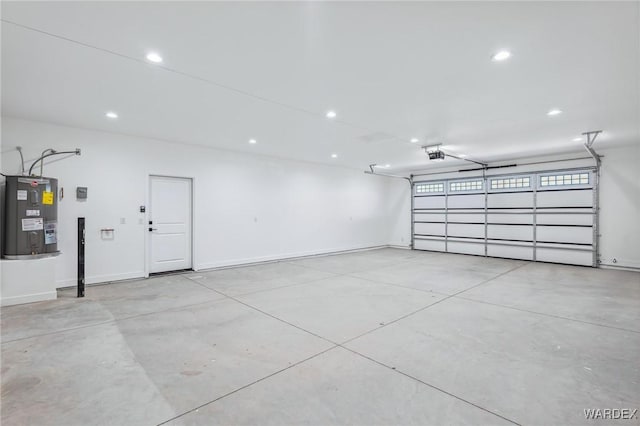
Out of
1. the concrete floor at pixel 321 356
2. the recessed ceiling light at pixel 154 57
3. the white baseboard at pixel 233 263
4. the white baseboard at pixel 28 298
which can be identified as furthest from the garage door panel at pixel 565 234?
the white baseboard at pixel 28 298

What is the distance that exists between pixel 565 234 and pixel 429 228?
362 centimetres

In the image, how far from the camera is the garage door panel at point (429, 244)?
9.80 m

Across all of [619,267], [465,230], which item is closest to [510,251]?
[465,230]

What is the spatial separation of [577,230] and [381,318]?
6641 millimetres

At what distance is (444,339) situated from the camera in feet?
9.81

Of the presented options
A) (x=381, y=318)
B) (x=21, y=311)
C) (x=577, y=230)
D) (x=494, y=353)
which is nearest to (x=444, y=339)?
(x=494, y=353)

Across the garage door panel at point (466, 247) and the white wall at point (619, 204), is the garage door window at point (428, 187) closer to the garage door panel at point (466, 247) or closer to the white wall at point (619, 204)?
the garage door panel at point (466, 247)

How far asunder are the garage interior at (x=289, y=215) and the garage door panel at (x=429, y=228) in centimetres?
205

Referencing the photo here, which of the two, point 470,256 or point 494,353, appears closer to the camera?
point 494,353

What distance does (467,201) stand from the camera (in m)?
9.19

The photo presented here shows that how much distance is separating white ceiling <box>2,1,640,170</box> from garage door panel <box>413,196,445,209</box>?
4532mm

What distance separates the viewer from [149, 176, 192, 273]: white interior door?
19.6 feet

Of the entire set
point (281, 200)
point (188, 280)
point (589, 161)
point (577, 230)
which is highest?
point (589, 161)

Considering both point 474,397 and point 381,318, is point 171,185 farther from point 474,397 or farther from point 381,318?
point 474,397
